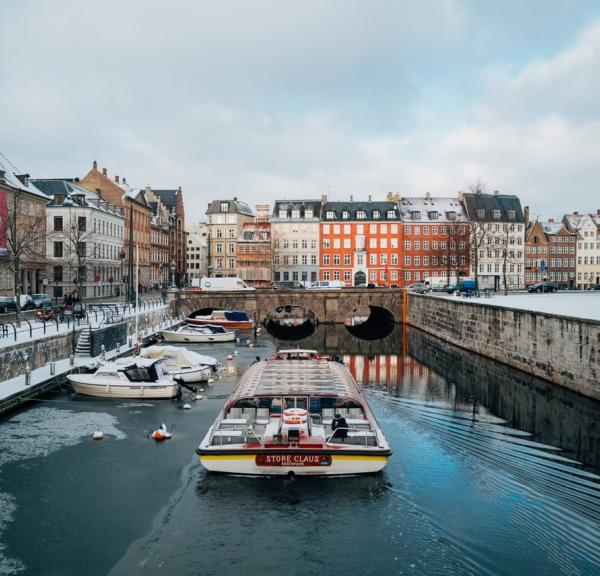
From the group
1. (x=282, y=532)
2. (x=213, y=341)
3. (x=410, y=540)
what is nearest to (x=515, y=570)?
(x=410, y=540)

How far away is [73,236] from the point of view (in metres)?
64.9

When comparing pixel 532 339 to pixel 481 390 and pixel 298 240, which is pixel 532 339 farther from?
pixel 298 240

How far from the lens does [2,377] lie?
1012 inches

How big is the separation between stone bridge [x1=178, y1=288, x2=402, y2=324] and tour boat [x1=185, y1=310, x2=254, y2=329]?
3.66m

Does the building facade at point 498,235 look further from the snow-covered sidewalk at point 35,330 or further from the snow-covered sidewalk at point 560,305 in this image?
the snow-covered sidewalk at point 35,330

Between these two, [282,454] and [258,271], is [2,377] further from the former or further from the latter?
[258,271]

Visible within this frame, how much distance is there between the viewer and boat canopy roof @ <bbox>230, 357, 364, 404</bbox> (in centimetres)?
1888

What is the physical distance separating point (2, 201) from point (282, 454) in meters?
50.3

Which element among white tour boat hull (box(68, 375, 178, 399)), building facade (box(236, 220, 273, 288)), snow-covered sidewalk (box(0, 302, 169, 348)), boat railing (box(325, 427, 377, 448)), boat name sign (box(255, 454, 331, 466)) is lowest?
white tour boat hull (box(68, 375, 178, 399))

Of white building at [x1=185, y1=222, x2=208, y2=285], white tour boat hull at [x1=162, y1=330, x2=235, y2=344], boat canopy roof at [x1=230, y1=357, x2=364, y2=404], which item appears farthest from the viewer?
white building at [x1=185, y1=222, x2=208, y2=285]

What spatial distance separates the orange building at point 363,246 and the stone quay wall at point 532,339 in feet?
149

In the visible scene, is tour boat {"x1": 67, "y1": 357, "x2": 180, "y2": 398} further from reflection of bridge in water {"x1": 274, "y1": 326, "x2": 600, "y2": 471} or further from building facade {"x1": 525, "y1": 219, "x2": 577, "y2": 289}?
building facade {"x1": 525, "y1": 219, "x2": 577, "y2": 289}

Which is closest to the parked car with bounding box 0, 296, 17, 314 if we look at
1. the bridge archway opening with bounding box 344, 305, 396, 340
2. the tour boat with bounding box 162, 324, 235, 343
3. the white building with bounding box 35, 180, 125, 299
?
the tour boat with bounding box 162, 324, 235, 343

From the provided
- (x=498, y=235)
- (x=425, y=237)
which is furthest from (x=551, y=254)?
(x=425, y=237)
